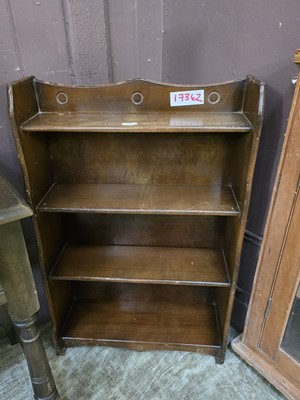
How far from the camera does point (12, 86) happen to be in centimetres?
100

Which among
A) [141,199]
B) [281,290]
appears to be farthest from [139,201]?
[281,290]

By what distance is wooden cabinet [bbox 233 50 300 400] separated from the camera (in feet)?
3.55

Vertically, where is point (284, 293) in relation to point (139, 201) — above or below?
below

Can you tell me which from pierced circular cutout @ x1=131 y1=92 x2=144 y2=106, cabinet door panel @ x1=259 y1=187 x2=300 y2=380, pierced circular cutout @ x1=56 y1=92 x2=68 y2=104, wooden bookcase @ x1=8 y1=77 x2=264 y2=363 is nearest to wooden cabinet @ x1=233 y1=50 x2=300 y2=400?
cabinet door panel @ x1=259 y1=187 x2=300 y2=380

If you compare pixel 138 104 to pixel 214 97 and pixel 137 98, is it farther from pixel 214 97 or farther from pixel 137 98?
pixel 214 97

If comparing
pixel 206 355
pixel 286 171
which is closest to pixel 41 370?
pixel 206 355

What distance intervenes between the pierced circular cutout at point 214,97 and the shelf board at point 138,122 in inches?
1.7

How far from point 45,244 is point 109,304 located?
62 centimetres

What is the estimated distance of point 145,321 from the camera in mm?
1636

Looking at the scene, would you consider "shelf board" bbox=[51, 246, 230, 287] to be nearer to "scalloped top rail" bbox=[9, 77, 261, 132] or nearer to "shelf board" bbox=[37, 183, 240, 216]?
"shelf board" bbox=[37, 183, 240, 216]

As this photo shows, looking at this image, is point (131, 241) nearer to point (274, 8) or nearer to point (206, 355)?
point (206, 355)

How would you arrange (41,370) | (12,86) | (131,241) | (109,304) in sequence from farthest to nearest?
(109,304)
(131,241)
(41,370)
(12,86)

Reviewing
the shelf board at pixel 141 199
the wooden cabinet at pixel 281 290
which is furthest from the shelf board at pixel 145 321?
the shelf board at pixel 141 199

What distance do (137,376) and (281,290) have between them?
77 cm
